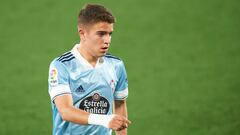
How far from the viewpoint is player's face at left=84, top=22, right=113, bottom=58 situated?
149 inches

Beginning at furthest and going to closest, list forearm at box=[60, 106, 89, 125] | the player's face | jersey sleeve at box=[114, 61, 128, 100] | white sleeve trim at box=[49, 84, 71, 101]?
jersey sleeve at box=[114, 61, 128, 100] < the player's face < white sleeve trim at box=[49, 84, 71, 101] < forearm at box=[60, 106, 89, 125]

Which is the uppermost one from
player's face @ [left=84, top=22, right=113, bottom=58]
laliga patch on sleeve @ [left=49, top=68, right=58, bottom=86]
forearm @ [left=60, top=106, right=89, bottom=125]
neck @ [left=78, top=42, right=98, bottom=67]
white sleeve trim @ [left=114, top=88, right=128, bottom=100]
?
player's face @ [left=84, top=22, right=113, bottom=58]

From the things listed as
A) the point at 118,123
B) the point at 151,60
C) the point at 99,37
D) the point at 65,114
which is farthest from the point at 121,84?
the point at 151,60

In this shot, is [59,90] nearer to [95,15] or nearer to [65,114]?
[65,114]

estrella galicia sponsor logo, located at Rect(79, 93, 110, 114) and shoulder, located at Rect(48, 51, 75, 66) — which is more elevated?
shoulder, located at Rect(48, 51, 75, 66)

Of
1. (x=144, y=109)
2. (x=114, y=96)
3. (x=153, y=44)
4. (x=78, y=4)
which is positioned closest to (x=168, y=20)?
(x=153, y=44)

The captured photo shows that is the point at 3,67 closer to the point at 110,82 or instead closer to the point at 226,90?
the point at 226,90

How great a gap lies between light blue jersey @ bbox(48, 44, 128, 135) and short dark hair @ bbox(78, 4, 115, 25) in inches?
8.6

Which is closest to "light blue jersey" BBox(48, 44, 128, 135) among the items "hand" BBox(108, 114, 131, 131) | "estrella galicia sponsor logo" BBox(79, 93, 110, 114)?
"estrella galicia sponsor logo" BBox(79, 93, 110, 114)

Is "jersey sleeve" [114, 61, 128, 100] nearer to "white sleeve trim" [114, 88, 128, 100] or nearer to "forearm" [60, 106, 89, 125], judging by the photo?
"white sleeve trim" [114, 88, 128, 100]

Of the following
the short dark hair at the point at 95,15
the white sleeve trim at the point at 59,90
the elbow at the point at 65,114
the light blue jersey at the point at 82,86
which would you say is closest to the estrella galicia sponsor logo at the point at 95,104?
the light blue jersey at the point at 82,86

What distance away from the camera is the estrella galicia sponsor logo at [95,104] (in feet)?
12.6

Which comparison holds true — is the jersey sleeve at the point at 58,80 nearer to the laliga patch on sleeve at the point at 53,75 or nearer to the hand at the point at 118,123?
the laliga patch on sleeve at the point at 53,75

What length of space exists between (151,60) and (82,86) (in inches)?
153
